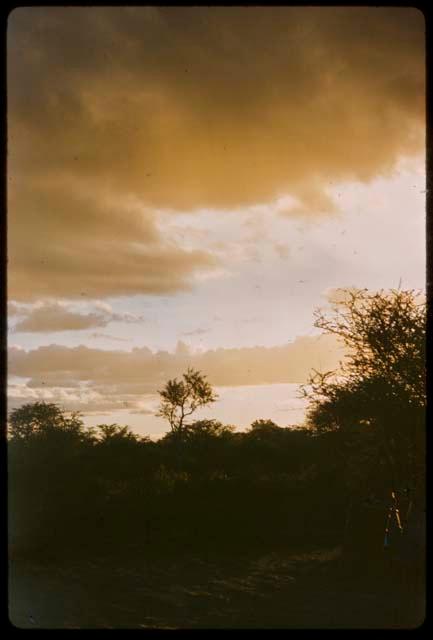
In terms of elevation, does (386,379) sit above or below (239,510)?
above

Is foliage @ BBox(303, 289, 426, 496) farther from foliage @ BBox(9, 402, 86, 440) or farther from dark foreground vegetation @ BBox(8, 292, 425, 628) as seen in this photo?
foliage @ BBox(9, 402, 86, 440)

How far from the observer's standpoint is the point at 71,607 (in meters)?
13.3

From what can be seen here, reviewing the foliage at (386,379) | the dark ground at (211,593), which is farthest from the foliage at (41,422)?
the foliage at (386,379)

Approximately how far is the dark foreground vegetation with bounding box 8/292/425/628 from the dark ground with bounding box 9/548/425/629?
0.06 metres

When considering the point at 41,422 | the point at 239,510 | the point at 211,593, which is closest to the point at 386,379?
the point at 211,593

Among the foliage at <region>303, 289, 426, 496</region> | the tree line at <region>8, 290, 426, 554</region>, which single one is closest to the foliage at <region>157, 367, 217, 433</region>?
the tree line at <region>8, 290, 426, 554</region>

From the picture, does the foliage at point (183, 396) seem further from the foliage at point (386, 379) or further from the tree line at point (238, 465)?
the foliage at point (386, 379)

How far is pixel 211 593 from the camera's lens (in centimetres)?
1544

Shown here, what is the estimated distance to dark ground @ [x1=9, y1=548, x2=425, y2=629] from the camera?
12.3 m

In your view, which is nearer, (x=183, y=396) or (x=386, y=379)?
(x=386, y=379)

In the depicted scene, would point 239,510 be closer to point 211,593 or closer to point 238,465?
point 238,465

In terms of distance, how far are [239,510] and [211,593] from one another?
27.2 ft

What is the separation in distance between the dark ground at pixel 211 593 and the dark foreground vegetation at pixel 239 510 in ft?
0.21

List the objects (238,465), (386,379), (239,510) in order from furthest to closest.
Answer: (238,465) → (239,510) → (386,379)
